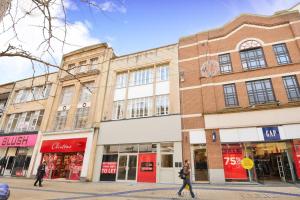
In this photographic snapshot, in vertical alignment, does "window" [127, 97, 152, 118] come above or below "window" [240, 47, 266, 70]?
below

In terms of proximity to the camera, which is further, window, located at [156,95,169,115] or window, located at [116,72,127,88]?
window, located at [116,72,127,88]

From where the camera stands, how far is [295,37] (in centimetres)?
1436

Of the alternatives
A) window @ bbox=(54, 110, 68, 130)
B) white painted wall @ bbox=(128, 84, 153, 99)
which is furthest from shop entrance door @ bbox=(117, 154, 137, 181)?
window @ bbox=(54, 110, 68, 130)

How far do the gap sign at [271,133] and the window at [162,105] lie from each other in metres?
7.27

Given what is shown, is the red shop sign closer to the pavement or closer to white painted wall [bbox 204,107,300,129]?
the pavement

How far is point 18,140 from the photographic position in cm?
2073

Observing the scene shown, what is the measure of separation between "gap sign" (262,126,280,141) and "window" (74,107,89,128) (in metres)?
15.3

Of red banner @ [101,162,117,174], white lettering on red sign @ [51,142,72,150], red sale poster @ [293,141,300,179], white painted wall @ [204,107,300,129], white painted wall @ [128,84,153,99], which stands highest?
white painted wall @ [128,84,153,99]

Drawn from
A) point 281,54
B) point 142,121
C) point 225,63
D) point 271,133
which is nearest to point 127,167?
point 142,121

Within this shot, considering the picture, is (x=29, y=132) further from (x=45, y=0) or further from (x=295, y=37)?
(x=295, y=37)

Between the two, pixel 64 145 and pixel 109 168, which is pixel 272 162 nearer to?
pixel 109 168

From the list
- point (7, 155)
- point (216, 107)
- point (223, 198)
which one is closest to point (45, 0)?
point (223, 198)

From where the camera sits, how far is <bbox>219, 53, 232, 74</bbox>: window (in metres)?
15.7

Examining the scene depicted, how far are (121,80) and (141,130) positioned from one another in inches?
244
